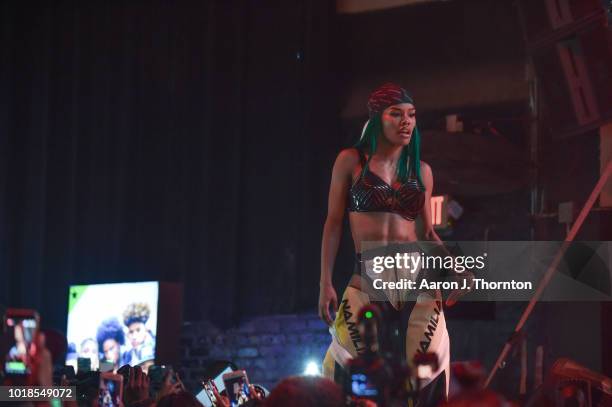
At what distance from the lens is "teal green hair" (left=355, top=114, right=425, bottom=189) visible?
3.24 m

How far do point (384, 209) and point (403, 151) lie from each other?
251mm

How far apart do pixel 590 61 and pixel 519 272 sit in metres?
1.31

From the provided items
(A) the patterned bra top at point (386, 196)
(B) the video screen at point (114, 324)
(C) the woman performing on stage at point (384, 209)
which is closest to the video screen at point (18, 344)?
(C) the woman performing on stage at point (384, 209)

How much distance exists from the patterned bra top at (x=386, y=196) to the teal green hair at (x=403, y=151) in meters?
0.03

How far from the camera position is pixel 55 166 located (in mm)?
7266

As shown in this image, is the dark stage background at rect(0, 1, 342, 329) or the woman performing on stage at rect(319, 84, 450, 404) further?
the dark stage background at rect(0, 1, 342, 329)

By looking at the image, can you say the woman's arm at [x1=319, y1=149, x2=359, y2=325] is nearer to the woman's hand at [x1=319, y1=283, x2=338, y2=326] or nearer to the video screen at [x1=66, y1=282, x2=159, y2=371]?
the woman's hand at [x1=319, y1=283, x2=338, y2=326]

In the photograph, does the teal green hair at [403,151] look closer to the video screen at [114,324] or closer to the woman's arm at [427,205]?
the woman's arm at [427,205]

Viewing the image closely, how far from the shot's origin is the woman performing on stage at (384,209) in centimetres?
308

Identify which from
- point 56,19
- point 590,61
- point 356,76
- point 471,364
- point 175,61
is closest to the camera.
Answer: point 471,364

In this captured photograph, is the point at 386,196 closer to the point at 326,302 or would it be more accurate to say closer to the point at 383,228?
the point at 383,228

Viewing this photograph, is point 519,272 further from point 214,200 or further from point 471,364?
point 471,364

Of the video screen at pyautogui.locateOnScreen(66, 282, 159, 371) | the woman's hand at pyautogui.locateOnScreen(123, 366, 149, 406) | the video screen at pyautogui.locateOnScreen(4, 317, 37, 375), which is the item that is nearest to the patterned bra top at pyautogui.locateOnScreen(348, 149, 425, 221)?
the woman's hand at pyautogui.locateOnScreen(123, 366, 149, 406)

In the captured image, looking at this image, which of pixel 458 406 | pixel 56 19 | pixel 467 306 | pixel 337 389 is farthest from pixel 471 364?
pixel 56 19
